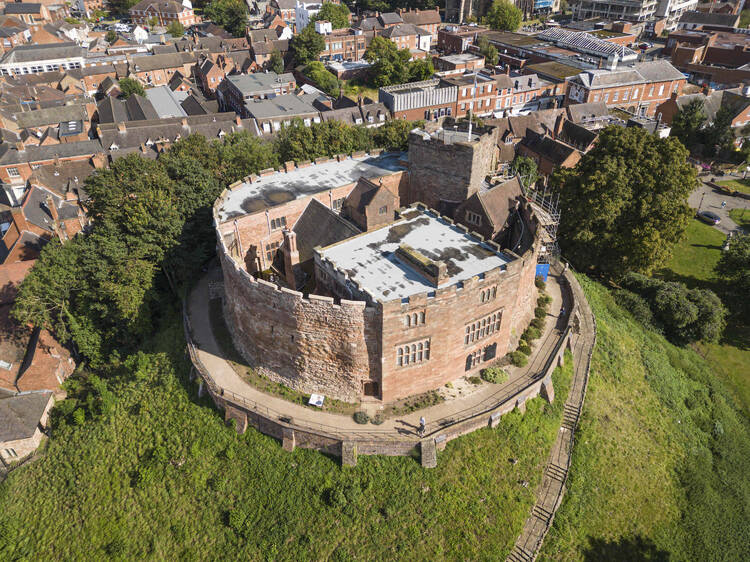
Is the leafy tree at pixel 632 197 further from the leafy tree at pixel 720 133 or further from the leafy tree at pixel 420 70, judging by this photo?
the leafy tree at pixel 420 70

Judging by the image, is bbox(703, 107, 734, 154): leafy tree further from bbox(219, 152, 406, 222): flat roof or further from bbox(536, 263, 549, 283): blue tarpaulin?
bbox(219, 152, 406, 222): flat roof

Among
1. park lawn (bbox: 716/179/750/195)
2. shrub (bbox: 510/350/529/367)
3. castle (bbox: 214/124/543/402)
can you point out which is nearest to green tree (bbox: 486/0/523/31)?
park lawn (bbox: 716/179/750/195)

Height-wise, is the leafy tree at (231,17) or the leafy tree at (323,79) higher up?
the leafy tree at (231,17)

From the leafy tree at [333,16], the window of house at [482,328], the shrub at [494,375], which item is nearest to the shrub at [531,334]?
the shrub at [494,375]

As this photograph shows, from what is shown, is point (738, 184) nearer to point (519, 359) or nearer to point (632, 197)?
point (632, 197)

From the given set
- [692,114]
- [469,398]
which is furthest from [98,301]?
[692,114]

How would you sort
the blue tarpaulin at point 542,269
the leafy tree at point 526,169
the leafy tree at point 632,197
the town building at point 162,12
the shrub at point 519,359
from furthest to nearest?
the town building at point 162,12 < the leafy tree at point 526,169 < the leafy tree at point 632,197 < the blue tarpaulin at point 542,269 < the shrub at point 519,359
